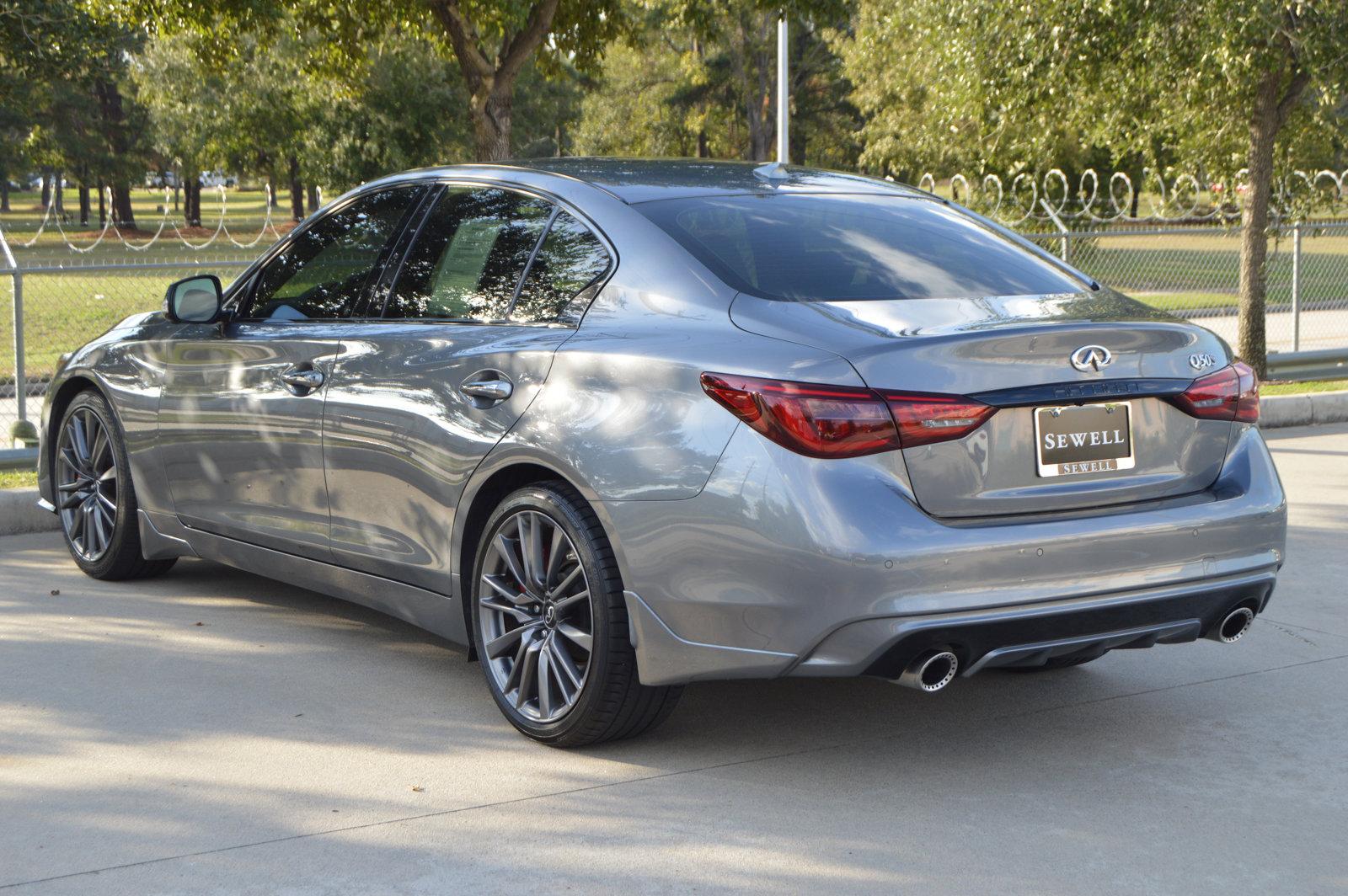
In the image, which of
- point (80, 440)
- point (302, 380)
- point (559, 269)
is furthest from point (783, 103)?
point (559, 269)

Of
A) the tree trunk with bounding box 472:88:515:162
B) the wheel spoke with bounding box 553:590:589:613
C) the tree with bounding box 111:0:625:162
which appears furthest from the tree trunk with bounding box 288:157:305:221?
the wheel spoke with bounding box 553:590:589:613

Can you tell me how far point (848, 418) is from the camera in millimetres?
4008

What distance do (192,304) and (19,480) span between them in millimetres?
3698

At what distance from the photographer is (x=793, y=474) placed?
158 inches

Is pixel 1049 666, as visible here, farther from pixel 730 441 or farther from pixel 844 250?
pixel 730 441

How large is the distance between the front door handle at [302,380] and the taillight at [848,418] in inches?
79.2

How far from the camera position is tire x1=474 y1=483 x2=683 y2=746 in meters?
4.47

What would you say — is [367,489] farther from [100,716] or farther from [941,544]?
[941,544]

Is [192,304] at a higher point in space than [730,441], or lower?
higher

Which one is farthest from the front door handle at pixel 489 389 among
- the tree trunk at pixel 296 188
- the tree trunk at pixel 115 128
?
the tree trunk at pixel 115 128

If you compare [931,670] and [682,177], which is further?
[682,177]

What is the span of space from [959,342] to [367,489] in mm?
2134

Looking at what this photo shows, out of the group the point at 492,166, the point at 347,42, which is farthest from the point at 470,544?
the point at 347,42

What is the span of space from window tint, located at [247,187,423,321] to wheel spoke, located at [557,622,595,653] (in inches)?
62.8
